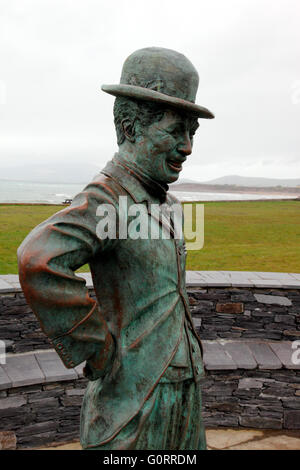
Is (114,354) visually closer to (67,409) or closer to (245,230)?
(67,409)

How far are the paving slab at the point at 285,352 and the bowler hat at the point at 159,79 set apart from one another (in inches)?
154

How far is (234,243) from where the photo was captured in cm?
830

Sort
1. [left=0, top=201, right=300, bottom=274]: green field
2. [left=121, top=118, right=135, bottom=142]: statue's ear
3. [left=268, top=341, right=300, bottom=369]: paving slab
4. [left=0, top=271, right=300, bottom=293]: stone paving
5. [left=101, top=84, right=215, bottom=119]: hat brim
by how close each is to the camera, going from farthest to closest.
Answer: [left=0, top=201, right=300, bottom=274]: green field
[left=0, top=271, right=300, bottom=293]: stone paving
[left=268, top=341, right=300, bottom=369]: paving slab
[left=121, top=118, right=135, bottom=142]: statue's ear
[left=101, top=84, right=215, bottom=119]: hat brim

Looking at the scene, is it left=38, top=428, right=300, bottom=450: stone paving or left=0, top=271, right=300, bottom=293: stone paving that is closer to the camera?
left=38, top=428, right=300, bottom=450: stone paving

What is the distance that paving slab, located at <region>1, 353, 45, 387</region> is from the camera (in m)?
4.25

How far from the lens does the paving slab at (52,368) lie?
4.36 metres

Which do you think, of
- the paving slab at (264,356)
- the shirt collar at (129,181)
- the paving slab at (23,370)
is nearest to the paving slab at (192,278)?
the paving slab at (264,356)

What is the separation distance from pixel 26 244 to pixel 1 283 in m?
3.62

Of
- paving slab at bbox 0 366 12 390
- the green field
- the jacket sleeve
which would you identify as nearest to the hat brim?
the jacket sleeve

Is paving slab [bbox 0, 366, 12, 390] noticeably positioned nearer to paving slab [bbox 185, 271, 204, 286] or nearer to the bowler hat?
paving slab [bbox 185, 271, 204, 286]

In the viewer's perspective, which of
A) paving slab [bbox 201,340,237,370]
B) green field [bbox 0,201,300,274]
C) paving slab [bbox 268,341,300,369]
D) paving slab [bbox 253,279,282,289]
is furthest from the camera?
green field [bbox 0,201,300,274]

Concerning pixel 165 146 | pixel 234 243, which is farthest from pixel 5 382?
pixel 234 243

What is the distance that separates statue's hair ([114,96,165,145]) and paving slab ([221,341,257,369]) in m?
3.71

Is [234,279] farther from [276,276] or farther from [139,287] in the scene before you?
[139,287]
